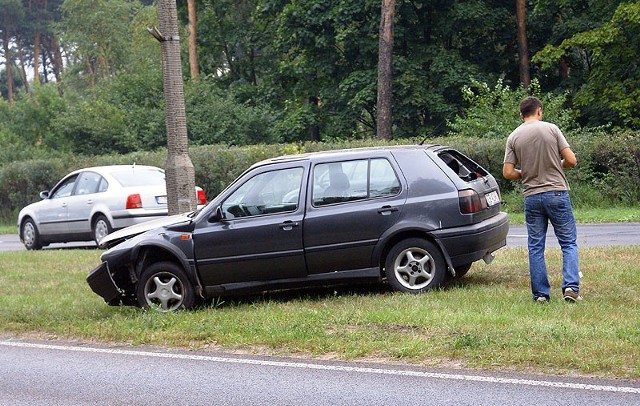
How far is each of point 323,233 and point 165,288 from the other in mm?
1814

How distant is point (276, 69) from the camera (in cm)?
4828

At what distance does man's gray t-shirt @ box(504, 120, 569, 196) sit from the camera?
940 cm

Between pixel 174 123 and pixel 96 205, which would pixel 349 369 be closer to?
pixel 174 123

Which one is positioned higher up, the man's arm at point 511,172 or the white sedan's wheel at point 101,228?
the man's arm at point 511,172

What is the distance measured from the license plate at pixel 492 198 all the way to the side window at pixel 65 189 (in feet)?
38.4

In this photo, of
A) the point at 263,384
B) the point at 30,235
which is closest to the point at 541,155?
the point at 263,384

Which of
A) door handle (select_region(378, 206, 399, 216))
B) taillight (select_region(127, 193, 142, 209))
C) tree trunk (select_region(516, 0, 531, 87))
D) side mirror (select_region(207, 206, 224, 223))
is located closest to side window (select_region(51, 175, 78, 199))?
taillight (select_region(127, 193, 142, 209))

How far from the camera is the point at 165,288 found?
10742 mm

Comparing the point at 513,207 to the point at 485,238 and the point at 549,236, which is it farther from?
the point at 485,238

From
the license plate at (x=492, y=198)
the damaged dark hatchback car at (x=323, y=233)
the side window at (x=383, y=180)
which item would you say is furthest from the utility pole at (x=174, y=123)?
the license plate at (x=492, y=198)

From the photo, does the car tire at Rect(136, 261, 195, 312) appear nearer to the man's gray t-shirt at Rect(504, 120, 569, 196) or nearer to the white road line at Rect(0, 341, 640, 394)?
the white road line at Rect(0, 341, 640, 394)

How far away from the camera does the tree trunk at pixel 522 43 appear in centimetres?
3773

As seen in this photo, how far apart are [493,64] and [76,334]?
32604 millimetres

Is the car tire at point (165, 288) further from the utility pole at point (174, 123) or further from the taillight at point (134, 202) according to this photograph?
the taillight at point (134, 202)
